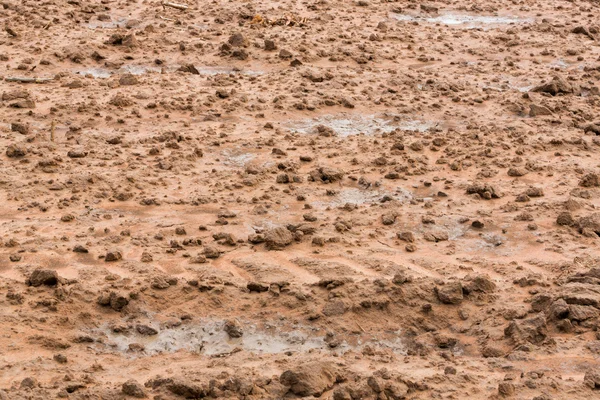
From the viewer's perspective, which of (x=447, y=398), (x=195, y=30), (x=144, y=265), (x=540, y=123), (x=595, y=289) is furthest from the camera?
(x=195, y=30)

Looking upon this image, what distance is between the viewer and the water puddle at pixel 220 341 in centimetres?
544

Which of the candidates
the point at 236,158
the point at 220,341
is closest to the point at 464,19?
the point at 236,158

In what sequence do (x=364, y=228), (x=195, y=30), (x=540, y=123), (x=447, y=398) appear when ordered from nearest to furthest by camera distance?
(x=447, y=398) → (x=364, y=228) → (x=540, y=123) → (x=195, y=30)

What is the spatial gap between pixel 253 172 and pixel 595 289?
3.19m

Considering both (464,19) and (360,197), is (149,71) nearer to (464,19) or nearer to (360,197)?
(360,197)

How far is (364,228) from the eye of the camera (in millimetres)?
6969

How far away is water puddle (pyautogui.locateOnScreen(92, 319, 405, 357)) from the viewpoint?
17.9 feet

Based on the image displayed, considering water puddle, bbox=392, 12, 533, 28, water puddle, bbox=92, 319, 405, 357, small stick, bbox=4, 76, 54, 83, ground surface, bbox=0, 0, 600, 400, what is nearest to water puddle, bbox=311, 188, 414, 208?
ground surface, bbox=0, 0, 600, 400

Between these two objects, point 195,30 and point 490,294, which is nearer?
point 490,294

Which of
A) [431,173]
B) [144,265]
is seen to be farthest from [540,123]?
[144,265]

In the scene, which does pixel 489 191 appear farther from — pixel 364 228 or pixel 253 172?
pixel 253 172

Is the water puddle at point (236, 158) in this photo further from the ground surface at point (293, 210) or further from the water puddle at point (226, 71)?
the water puddle at point (226, 71)

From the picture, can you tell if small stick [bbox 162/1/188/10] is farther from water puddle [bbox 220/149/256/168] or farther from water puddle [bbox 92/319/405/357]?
water puddle [bbox 92/319/405/357]

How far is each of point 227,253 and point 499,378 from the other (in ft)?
7.36
